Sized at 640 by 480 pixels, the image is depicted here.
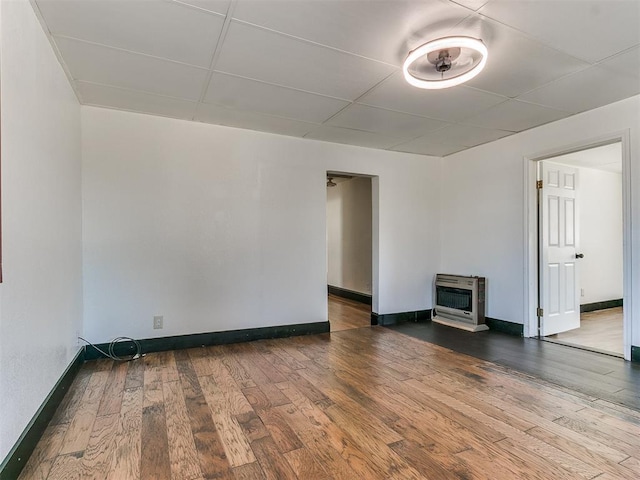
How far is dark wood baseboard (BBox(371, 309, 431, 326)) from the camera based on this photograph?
4426mm

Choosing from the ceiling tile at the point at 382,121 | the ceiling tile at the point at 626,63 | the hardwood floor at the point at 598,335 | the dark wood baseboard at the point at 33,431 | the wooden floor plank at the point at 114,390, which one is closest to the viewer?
the dark wood baseboard at the point at 33,431

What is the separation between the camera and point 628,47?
216cm

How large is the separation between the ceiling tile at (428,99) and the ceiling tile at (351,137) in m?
0.73

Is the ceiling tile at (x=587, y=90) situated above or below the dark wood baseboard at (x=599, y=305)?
above

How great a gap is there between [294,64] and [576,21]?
5.67 feet

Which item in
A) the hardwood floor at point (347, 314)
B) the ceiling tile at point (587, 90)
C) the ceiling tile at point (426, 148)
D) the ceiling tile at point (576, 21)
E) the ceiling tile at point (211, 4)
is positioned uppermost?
the ceiling tile at point (211, 4)

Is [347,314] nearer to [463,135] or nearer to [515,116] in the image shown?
[463,135]

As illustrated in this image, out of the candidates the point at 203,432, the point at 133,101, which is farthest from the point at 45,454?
the point at 133,101

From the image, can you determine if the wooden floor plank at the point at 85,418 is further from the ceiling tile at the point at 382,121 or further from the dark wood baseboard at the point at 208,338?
the ceiling tile at the point at 382,121

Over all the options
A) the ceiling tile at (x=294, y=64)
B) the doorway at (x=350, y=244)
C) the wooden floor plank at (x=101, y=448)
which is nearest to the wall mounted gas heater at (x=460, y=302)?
the doorway at (x=350, y=244)

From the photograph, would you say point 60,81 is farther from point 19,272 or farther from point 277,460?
point 277,460

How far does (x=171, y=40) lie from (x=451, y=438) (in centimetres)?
288

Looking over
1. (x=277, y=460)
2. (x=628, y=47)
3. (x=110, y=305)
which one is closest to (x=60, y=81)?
(x=110, y=305)

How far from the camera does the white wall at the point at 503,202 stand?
2.92m
